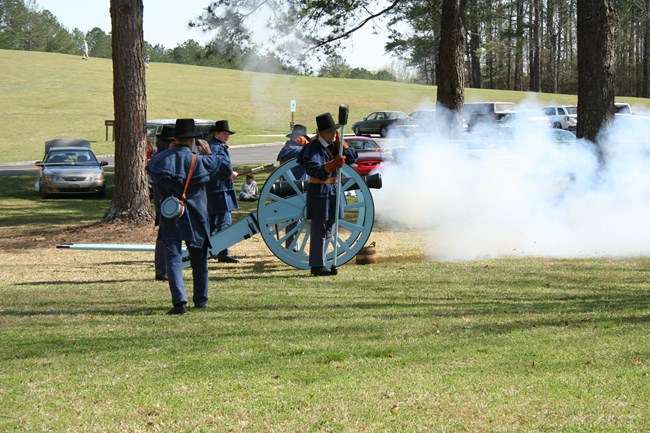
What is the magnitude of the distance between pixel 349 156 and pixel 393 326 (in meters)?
4.00

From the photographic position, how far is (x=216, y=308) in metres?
9.14

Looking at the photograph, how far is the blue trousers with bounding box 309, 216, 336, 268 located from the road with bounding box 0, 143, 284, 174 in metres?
24.3

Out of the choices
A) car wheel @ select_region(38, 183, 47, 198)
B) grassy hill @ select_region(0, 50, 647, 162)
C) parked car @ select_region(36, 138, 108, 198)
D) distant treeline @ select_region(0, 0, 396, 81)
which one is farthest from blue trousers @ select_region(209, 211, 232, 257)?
distant treeline @ select_region(0, 0, 396, 81)

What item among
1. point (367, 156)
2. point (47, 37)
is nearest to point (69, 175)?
point (367, 156)

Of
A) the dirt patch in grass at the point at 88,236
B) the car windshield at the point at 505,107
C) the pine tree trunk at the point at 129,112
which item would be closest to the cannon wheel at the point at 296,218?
the dirt patch in grass at the point at 88,236

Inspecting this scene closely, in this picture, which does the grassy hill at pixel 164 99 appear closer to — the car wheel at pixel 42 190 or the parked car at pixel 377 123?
the parked car at pixel 377 123

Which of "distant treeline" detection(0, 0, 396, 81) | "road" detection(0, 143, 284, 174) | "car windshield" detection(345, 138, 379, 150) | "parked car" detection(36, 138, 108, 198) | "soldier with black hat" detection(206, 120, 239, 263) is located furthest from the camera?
"distant treeline" detection(0, 0, 396, 81)

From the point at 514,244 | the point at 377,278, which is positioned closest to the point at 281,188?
the point at 377,278

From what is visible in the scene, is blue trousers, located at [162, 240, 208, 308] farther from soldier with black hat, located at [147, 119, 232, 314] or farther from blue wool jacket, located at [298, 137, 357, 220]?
blue wool jacket, located at [298, 137, 357, 220]

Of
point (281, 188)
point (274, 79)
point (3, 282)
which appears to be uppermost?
point (274, 79)

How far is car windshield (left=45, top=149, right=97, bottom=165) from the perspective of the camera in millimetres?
27266

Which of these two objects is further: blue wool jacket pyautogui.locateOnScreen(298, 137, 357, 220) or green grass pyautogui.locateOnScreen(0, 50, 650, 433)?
blue wool jacket pyautogui.locateOnScreen(298, 137, 357, 220)

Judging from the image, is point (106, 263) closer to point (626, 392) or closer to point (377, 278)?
point (377, 278)

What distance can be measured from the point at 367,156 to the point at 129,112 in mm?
9889
